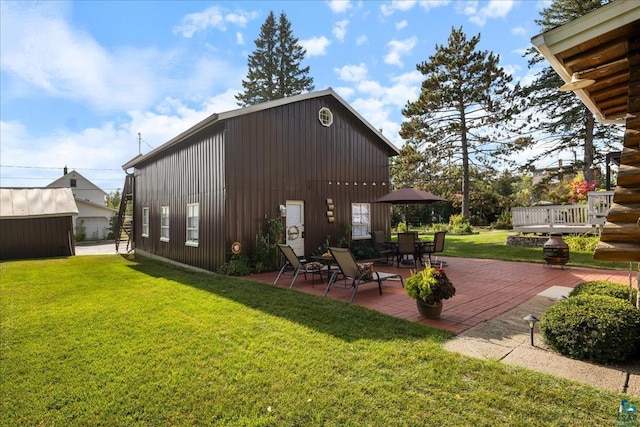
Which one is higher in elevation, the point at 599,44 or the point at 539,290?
the point at 599,44

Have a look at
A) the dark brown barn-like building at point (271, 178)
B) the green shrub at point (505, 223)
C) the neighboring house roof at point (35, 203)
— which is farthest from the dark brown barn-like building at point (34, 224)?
the green shrub at point (505, 223)

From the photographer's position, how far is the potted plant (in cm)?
459

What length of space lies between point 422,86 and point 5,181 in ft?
159

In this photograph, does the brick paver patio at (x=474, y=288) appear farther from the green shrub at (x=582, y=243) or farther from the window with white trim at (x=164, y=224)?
the window with white trim at (x=164, y=224)

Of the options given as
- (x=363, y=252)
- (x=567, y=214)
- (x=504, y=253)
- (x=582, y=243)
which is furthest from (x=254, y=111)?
(x=567, y=214)

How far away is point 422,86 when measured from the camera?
72.0 feet

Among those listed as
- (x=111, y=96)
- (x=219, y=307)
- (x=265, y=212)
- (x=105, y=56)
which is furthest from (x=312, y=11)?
(x=111, y=96)

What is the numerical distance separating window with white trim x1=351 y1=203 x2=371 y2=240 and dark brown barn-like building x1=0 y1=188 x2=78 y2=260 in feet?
43.8

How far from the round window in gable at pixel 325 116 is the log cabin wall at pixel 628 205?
9.42m

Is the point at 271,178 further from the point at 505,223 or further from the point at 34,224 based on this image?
the point at 505,223

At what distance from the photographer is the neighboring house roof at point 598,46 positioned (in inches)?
87.6

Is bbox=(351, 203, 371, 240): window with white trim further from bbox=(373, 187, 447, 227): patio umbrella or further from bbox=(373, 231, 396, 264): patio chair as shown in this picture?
bbox=(373, 187, 447, 227): patio umbrella

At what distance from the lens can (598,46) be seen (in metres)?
2.53

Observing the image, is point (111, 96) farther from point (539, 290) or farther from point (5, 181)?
point (5, 181)
